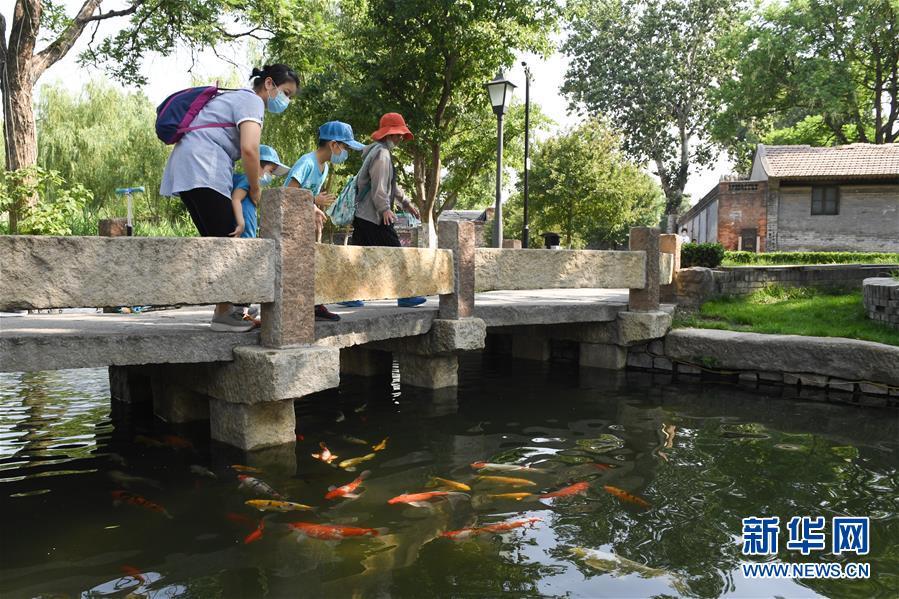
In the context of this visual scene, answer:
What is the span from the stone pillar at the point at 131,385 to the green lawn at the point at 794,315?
7.17 m

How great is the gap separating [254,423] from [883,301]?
28.0 feet

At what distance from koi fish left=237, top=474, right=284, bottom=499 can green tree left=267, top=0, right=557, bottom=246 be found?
1249cm

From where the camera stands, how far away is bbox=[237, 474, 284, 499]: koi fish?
182 inches

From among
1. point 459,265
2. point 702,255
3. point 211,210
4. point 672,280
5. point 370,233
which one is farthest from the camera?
point 702,255

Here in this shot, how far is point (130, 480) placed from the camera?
494 centimetres

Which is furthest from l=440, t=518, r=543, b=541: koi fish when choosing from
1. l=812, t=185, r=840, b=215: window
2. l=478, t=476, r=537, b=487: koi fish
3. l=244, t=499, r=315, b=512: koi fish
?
l=812, t=185, r=840, b=215: window

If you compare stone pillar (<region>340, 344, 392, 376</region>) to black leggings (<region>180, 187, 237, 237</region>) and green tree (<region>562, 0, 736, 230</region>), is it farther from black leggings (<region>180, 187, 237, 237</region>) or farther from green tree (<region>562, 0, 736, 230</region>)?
green tree (<region>562, 0, 736, 230</region>)

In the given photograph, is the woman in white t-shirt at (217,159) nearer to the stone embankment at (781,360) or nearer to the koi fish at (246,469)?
the koi fish at (246,469)

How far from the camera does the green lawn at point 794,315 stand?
9.19m

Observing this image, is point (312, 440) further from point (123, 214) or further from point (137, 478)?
point (123, 214)

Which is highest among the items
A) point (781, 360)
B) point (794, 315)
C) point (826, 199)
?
point (826, 199)

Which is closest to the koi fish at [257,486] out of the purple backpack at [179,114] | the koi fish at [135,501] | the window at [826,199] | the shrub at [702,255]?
the koi fish at [135,501]

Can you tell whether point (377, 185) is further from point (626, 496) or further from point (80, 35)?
point (80, 35)

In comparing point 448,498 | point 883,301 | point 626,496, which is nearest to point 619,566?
point 626,496
